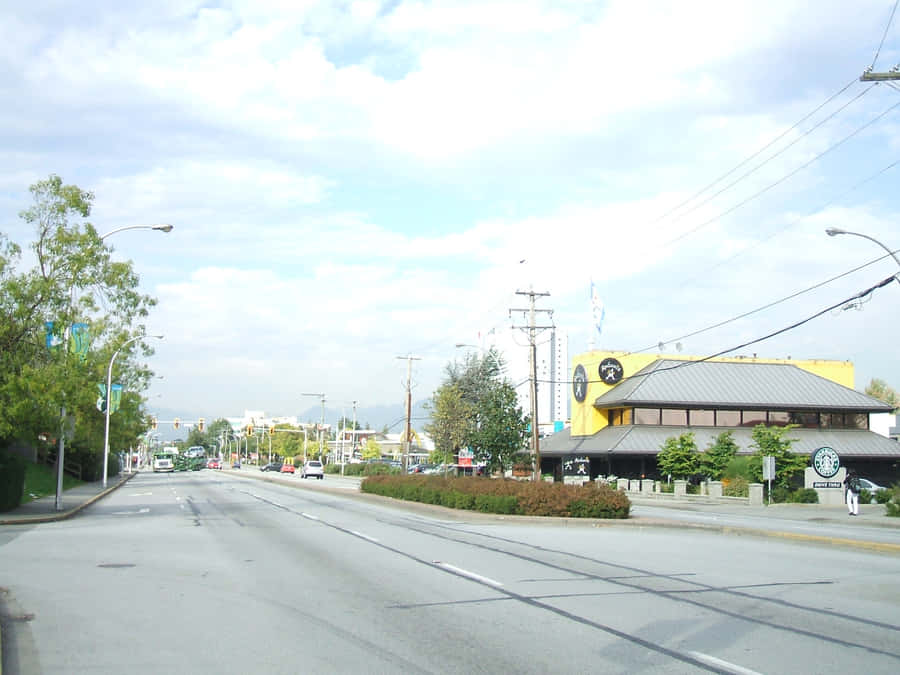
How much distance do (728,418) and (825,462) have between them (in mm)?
20489

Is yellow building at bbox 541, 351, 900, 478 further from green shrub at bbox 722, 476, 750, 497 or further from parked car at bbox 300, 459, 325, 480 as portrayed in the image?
parked car at bbox 300, 459, 325, 480

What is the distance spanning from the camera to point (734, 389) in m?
60.7

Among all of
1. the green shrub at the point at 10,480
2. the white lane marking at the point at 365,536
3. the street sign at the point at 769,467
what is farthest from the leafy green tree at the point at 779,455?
the green shrub at the point at 10,480

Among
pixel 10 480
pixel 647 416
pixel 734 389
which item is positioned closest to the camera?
pixel 10 480

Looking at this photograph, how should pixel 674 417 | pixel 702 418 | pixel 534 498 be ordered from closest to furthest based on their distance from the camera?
pixel 534 498
pixel 674 417
pixel 702 418

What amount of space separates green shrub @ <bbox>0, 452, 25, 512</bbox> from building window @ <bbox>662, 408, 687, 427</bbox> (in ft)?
139

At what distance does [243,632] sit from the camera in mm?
9164

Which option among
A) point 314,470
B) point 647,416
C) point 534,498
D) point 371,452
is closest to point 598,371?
point 647,416

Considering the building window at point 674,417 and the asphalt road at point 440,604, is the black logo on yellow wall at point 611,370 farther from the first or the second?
the asphalt road at point 440,604

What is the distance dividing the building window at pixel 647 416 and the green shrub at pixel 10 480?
40.9m

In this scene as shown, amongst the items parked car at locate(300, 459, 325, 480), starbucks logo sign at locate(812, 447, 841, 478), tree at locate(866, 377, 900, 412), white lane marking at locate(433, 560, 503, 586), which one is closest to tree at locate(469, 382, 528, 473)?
starbucks logo sign at locate(812, 447, 841, 478)

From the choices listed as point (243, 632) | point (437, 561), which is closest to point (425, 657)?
point (243, 632)

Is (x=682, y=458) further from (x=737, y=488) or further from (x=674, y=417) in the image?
(x=674, y=417)

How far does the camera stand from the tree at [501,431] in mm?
37956
